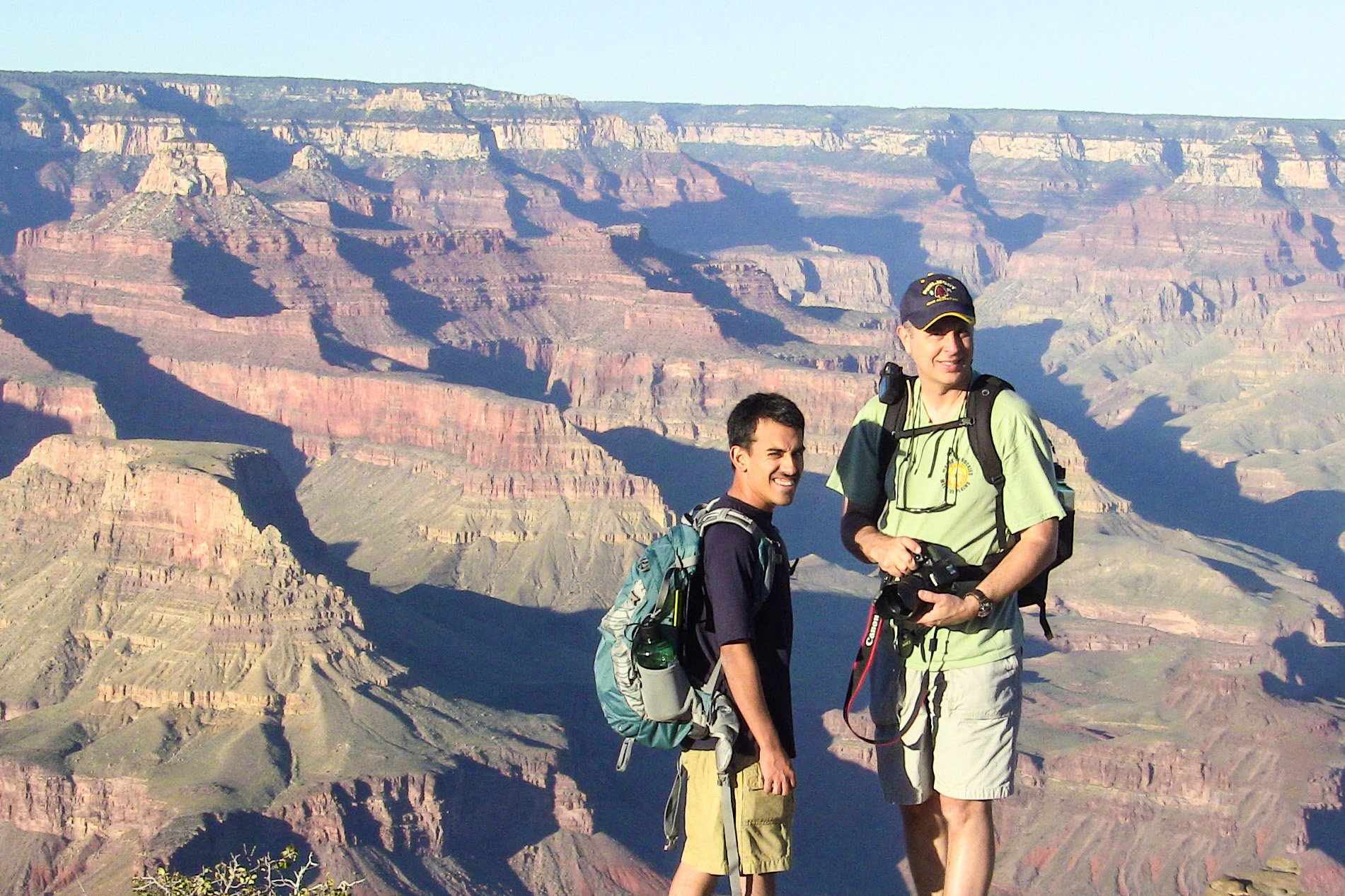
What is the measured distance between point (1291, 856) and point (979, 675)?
156ft

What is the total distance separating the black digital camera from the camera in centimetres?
1489

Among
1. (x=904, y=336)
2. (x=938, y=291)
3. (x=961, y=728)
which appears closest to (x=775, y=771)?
(x=961, y=728)

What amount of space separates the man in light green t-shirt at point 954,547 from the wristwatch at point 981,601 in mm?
11

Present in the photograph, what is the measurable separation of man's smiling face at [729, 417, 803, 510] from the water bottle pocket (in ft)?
4.88

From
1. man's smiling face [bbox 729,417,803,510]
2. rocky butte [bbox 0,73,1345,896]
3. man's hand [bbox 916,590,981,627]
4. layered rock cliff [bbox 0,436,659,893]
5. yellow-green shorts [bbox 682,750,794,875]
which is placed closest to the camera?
man's hand [bbox 916,590,981,627]

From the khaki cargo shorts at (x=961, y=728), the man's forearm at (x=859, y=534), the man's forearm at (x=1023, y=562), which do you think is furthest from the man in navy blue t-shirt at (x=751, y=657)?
the man's forearm at (x=1023, y=562)

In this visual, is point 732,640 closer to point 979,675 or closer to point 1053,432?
point 979,675

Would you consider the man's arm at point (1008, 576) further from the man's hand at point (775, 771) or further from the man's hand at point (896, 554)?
the man's hand at point (775, 771)

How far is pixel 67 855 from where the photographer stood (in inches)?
2149

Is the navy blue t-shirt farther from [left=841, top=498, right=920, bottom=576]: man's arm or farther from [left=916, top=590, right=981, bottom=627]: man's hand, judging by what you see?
[left=916, top=590, right=981, bottom=627]: man's hand

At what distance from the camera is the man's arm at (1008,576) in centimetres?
1480

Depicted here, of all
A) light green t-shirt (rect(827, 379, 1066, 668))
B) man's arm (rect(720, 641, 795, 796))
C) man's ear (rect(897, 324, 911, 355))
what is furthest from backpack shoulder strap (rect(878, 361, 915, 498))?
man's arm (rect(720, 641, 795, 796))

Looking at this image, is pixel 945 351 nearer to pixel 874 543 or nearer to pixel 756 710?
pixel 874 543

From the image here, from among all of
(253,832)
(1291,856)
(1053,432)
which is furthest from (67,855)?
(1053,432)
